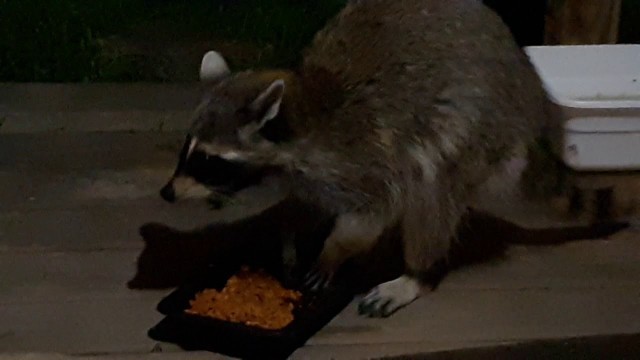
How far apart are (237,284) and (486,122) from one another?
23.8 inches

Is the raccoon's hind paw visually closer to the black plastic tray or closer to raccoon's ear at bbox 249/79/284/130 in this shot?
the black plastic tray

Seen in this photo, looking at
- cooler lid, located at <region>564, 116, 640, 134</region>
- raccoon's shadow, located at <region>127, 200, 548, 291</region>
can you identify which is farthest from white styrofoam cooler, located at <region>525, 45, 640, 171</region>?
raccoon's shadow, located at <region>127, 200, 548, 291</region>

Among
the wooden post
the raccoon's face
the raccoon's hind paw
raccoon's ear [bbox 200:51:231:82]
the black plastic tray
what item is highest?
raccoon's ear [bbox 200:51:231:82]

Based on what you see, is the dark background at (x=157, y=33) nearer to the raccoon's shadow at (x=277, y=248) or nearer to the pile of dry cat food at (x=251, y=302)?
the raccoon's shadow at (x=277, y=248)

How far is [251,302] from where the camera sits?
1.86 meters

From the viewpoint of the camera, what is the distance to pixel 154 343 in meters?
1.83

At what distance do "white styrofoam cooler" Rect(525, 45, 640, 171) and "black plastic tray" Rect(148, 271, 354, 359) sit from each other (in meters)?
0.76

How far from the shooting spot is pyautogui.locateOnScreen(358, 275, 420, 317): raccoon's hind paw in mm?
1959

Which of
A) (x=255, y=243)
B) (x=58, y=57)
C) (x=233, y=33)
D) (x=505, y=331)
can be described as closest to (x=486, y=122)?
(x=505, y=331)

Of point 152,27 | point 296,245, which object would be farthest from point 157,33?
point 296,245

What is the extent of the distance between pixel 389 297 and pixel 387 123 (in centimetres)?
37

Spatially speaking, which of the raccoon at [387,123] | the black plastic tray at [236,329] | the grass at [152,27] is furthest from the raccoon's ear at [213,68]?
the grass at [152,27]

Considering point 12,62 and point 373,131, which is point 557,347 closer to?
point 373,131

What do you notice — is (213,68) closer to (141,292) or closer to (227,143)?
(227,143)
